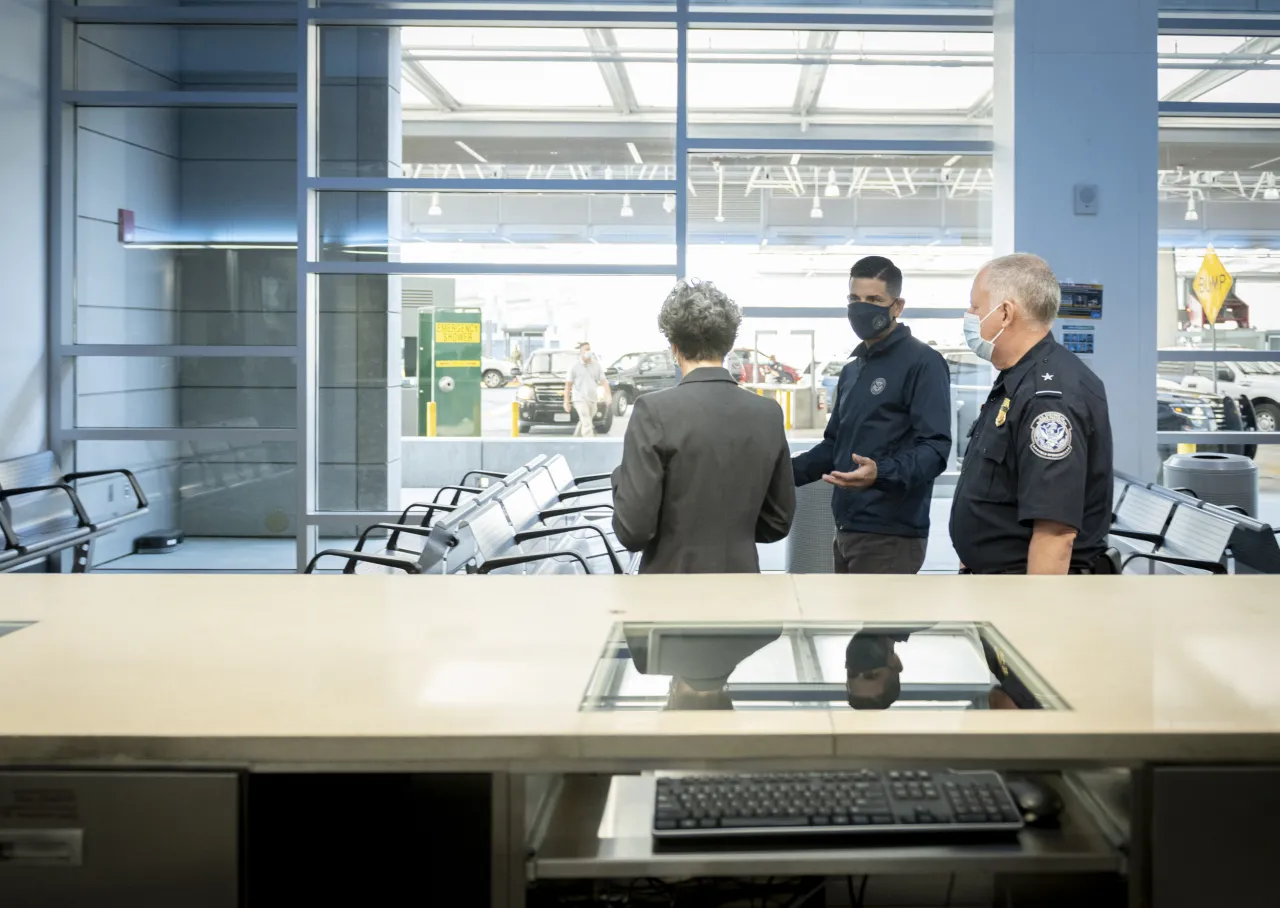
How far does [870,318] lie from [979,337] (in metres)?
0.58

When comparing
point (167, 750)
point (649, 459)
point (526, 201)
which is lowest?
point (167, 750)

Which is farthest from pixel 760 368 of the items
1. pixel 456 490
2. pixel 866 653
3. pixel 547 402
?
pixel 866 653

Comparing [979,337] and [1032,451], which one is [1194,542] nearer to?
[979,337]

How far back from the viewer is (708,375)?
9.35ft

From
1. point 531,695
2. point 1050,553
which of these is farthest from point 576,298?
point 531,695

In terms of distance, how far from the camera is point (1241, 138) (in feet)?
21.8

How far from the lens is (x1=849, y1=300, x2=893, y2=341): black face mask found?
3617 millimetres

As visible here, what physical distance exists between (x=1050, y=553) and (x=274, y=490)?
5.30 metres

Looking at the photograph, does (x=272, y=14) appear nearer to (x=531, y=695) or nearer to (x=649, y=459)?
(x=649, y=459)

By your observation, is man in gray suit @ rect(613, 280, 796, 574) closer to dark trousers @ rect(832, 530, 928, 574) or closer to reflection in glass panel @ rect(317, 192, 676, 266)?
dark trousers @ rect(832, 530, 928, 574)

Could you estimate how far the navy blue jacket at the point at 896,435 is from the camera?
3.46 meters

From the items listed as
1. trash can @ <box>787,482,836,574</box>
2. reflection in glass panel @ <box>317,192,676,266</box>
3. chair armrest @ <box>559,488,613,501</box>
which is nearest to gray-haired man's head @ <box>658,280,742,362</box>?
chair armrest @ <box>559,488,613,501</box>

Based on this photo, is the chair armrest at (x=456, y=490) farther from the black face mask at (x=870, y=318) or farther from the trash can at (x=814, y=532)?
the black face mask at (x=870, y=318)

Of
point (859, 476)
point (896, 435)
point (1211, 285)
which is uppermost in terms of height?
point (1211, 285)
